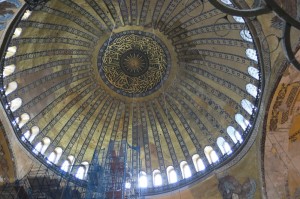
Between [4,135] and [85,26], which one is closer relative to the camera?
[4,135]

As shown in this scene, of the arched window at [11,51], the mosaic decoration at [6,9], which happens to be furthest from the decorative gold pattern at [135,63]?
the mosaic decoration at [6,9]

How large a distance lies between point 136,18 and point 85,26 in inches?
88.3

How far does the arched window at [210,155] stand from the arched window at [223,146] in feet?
1.29

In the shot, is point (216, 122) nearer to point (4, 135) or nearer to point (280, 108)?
point (280, 108)

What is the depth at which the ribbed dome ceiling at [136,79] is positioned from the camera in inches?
528

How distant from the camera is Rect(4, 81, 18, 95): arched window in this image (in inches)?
518

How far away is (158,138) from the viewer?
1634cm

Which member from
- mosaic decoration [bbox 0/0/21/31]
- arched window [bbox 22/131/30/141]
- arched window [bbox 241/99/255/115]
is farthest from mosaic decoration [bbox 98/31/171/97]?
mosaic decoration [bbox 0/0/21/31]

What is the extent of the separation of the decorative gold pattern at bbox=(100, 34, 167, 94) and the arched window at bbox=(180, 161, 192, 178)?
4090 millimetres

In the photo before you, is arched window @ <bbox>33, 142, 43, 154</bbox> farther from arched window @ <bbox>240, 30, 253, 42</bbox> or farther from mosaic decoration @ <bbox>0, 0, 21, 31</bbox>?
arched window @ <bbox>240, 30, 253, 42</bbox>

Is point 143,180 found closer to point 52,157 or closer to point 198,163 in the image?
point 198,163

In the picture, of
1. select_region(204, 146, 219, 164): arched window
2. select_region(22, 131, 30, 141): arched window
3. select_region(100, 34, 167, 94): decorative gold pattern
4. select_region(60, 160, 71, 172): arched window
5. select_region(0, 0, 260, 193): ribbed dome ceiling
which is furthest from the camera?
select_region(100, 34, 167, 94): decorative gold pattern

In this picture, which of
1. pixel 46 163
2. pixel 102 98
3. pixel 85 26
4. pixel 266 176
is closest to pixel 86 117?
pixel 102 98

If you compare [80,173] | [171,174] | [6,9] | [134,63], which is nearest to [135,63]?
[134,63]
